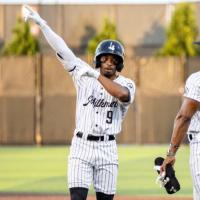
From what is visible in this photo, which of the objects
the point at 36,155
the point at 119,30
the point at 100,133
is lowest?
the point at 36,155

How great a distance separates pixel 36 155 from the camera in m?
18.2

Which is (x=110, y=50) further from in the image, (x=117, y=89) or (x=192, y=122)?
(x=192, y=122)

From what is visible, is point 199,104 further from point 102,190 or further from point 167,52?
point 167,52

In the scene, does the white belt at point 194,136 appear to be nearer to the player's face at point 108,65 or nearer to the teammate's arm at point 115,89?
the teammate's arm at point 115,89

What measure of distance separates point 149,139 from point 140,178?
24.3ft

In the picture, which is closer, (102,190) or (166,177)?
(166,177)

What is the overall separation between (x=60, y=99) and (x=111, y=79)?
1407cm

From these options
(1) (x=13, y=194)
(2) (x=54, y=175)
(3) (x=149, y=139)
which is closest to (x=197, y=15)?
(3) (x=149, y=139)

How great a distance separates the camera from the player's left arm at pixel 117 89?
645cm

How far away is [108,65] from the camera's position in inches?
267

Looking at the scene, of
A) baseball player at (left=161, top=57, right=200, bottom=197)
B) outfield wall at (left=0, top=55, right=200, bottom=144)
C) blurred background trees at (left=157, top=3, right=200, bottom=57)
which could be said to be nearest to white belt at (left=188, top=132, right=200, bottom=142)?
baseball player at (left=161, top=57, right=200, bottom=197)

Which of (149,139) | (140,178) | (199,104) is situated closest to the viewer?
(199,104)

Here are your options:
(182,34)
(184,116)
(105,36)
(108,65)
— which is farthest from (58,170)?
(182,34)

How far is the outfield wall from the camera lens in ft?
67.9
